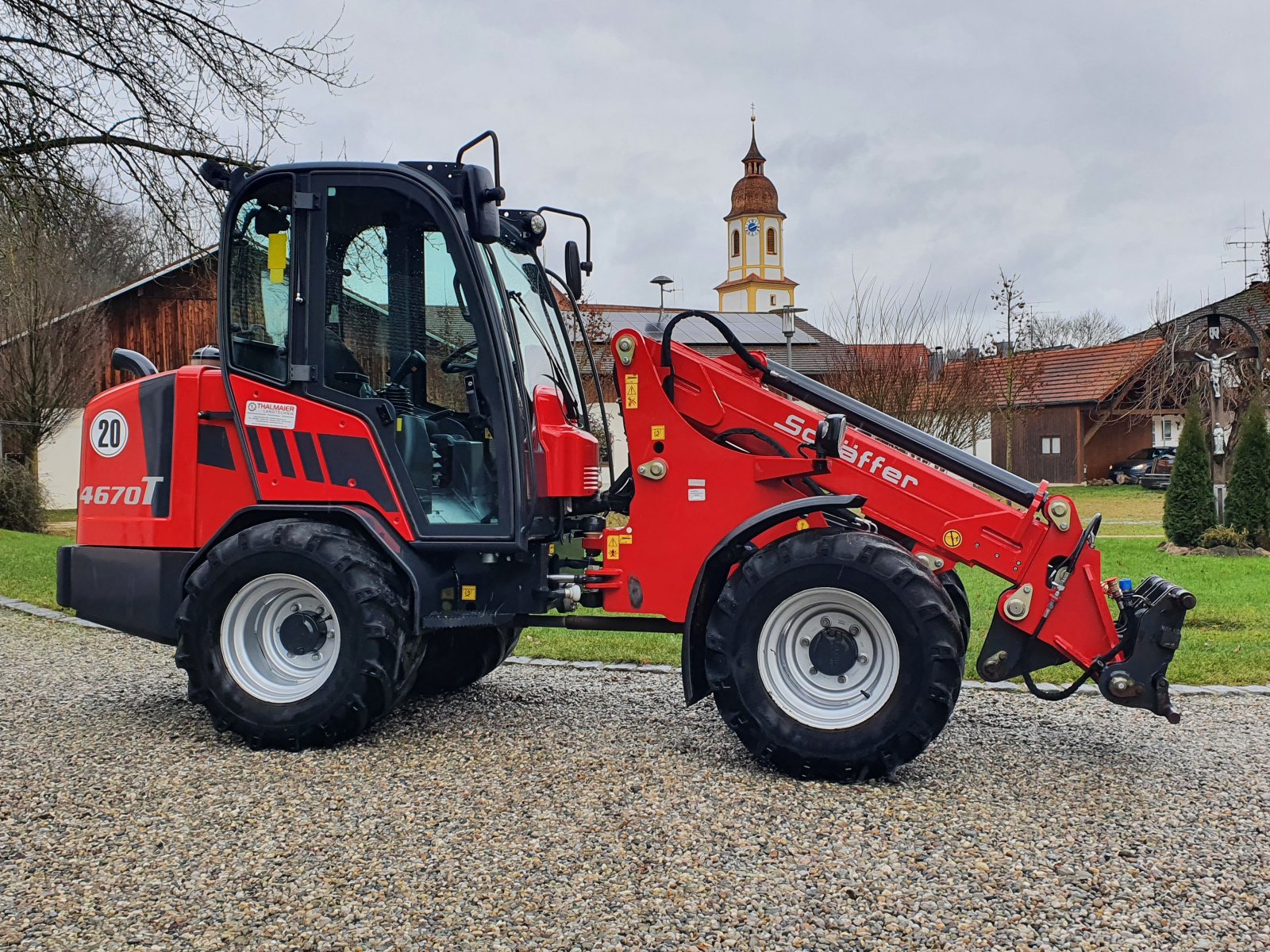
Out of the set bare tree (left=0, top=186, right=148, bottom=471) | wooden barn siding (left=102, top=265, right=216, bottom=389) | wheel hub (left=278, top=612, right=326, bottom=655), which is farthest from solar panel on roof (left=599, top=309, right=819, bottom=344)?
wheel hub (left=278, top=612, right=326, bottom=655)

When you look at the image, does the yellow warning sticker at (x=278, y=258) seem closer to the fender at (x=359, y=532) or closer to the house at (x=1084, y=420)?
the fender at (x=359, y=532)

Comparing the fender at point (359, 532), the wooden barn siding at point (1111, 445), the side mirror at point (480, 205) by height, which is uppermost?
the wooden barn siding at point (1111, 445)

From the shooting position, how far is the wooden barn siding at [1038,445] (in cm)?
3994

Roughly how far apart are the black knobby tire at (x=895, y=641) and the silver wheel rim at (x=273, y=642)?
1789 millimetres

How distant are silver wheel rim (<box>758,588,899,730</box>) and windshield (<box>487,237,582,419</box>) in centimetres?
161

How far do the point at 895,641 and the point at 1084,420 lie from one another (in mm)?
38800

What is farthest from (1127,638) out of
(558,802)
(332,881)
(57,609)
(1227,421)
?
(1227,421)

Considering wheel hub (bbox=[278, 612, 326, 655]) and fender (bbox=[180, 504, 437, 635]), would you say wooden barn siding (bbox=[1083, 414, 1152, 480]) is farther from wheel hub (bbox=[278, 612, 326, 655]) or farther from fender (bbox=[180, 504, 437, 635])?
wheel hub (bbox=[278, 612, 326, 655])

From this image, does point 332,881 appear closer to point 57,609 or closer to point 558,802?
point 558,802

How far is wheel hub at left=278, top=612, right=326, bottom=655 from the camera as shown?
200 inches

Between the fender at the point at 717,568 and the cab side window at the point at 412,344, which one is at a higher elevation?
the cab side window at the point at 412,344

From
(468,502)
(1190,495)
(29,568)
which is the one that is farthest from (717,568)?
(1190,495)

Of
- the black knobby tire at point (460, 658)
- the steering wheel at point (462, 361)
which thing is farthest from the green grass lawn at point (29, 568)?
the steering wheel at point (462, 361)

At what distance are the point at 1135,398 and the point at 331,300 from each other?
39280 mm
